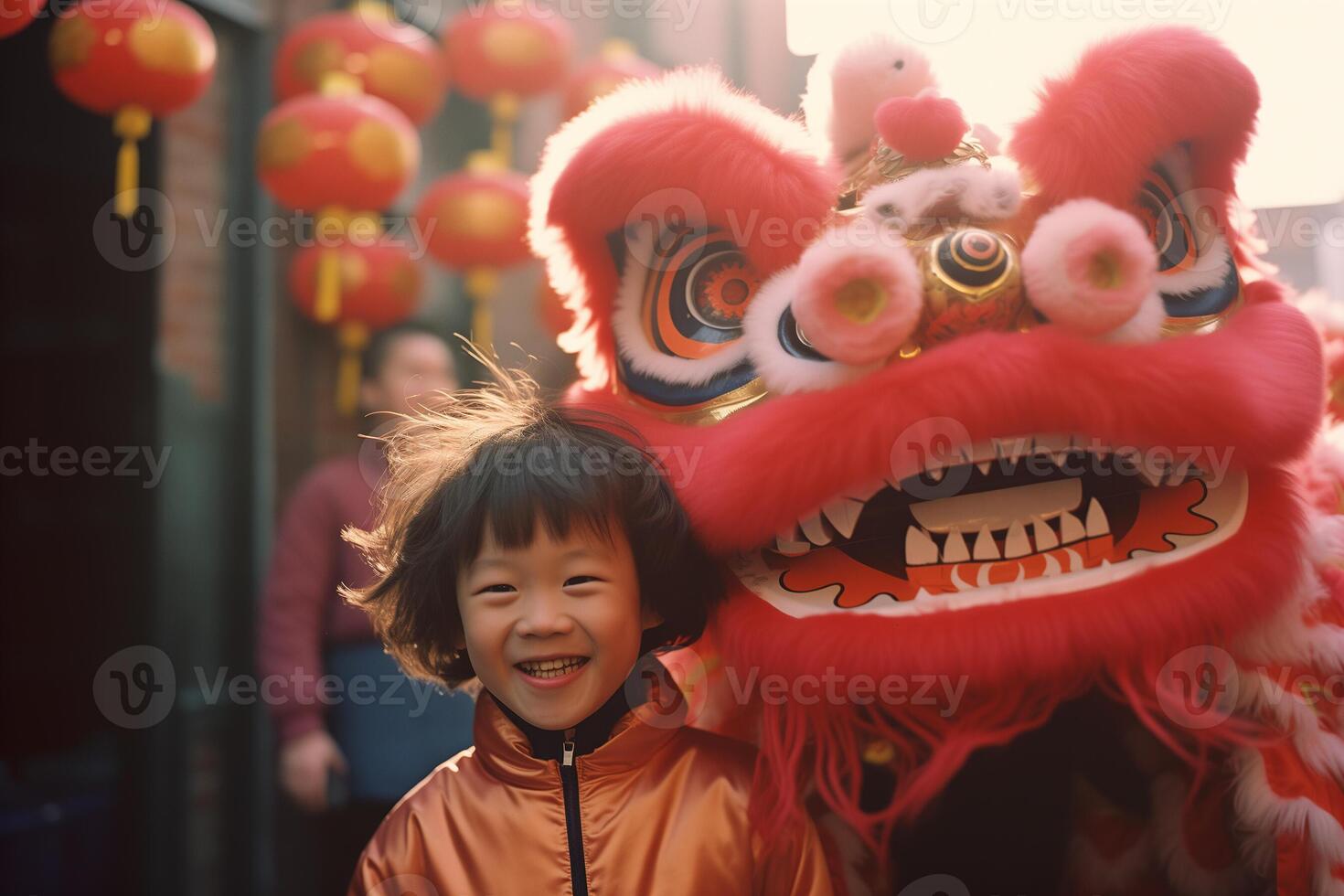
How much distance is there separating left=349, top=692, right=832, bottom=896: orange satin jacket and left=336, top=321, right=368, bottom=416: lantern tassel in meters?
2.19

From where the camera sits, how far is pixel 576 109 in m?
3.29

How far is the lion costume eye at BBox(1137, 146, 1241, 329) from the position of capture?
1.36 metres

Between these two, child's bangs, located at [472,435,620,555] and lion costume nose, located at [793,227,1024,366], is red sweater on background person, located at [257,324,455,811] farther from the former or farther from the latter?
lion costume nose, located at [793,227,1024,366]

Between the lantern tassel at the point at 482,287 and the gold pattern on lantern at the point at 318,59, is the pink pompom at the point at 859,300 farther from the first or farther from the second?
the gold pattern on lantern at the point at 318,59

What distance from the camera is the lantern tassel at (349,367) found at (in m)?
3.34

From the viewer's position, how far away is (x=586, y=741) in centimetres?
135

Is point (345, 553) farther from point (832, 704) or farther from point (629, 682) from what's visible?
point (832, 704)

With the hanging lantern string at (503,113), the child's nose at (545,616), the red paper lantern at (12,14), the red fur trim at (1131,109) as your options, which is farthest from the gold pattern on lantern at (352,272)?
the red fur trim at (1131,109)

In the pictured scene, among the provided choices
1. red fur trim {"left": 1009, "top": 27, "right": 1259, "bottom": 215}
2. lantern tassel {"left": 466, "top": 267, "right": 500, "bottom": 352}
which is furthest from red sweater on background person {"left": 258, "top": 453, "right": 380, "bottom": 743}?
red fur trim {"left": 1009, "top": 27, "right": 1259, "bottom": 215}

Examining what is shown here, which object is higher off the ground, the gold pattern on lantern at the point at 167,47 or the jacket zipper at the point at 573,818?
the gold pattern on lantern at the point at 167,47

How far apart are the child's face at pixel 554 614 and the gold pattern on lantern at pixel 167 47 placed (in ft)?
5.63

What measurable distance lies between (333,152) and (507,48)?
71 centimetres

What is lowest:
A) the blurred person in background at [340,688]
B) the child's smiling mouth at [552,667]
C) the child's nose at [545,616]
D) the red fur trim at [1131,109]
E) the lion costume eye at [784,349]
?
the blurred person in background at [340,688]

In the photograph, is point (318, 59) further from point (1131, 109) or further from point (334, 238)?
point (1131, 109)
